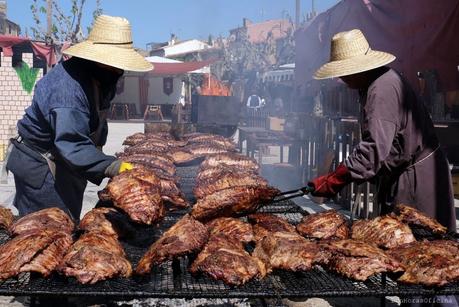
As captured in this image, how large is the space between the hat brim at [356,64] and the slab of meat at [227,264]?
1825mm

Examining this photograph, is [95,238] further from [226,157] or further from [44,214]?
[226,157]

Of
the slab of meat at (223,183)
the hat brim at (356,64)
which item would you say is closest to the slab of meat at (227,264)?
the slab of meat at (223,183)

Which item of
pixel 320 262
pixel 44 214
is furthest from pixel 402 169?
pixel 44 214

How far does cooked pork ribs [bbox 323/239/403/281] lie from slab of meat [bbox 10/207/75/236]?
1.77 meters

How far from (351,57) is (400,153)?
0.90m

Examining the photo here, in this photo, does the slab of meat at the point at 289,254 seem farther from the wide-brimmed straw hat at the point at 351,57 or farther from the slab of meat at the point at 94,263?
the wide-brimmed straw hat at the point at 351,57

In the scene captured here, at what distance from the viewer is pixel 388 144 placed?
12.3 ft

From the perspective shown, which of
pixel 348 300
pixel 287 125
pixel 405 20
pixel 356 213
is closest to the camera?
pixel 348 300

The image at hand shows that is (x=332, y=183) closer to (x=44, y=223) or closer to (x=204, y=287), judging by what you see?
(x=204, y=287)

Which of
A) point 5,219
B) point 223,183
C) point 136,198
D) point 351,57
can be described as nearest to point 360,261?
point 136,198

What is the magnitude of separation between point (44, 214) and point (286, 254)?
5.72 ft

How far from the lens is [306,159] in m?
11.0

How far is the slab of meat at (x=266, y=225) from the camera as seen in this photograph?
134 inches

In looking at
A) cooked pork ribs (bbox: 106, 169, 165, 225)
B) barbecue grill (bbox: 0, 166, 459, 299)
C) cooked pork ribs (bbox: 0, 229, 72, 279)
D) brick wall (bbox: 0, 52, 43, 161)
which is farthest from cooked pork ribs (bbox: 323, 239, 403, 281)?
brick wall (bbox: 0, 52, 43, 161)
